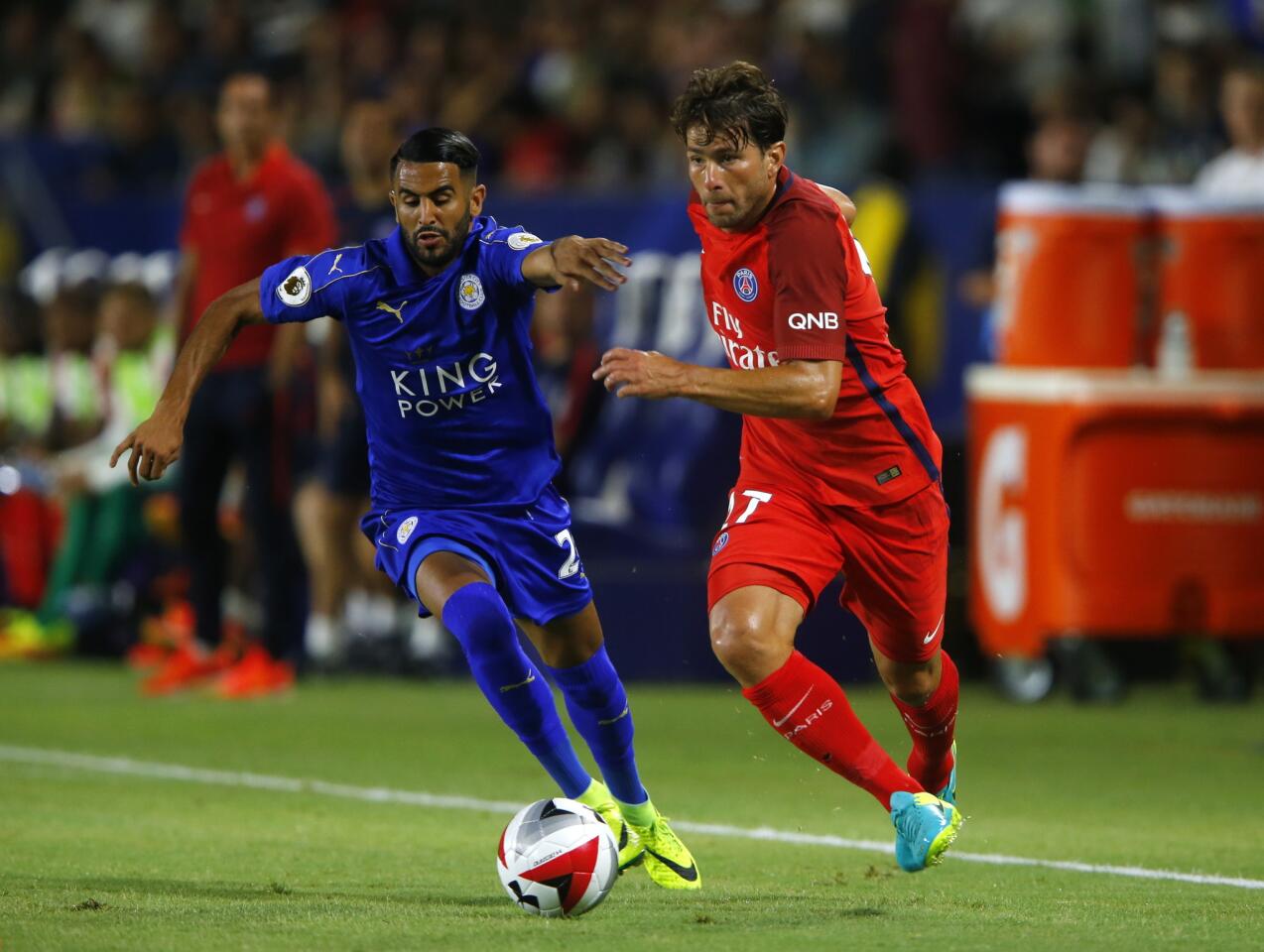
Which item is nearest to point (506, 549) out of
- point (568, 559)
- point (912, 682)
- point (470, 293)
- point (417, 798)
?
point (568, 559)

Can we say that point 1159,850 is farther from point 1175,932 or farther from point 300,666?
point 300,666

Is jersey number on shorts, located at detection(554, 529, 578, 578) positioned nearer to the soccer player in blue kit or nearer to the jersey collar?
the soccer player in blue kit

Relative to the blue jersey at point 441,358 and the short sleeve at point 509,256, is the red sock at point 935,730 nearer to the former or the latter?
the blue jersey at point 441,358

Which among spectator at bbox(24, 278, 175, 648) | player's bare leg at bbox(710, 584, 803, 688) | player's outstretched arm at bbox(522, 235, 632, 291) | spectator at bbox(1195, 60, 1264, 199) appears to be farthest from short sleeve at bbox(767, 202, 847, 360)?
spectator at bbox(24, 278, 175, 648)

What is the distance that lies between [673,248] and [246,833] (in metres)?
6.28

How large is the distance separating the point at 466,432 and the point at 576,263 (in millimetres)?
843

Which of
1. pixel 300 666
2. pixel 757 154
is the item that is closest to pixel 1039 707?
pixel 300 666

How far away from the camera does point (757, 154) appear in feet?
19.0

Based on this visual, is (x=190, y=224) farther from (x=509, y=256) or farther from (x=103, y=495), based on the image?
(x=509, y=256)

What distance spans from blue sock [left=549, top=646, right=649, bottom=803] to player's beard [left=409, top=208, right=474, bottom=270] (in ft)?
3.76

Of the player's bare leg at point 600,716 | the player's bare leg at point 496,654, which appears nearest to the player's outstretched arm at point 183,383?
the player's bare leg at point 496,654

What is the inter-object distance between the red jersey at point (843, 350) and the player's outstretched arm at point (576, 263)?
363 mm

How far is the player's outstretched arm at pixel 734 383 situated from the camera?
525 cm

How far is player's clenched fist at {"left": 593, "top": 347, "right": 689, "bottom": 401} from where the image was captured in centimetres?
523
